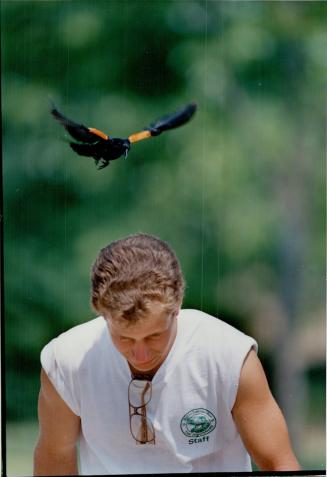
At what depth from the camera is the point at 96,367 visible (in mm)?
2365

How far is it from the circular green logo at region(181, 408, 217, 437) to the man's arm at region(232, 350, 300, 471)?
138 mm

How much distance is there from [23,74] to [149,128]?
0.55 m

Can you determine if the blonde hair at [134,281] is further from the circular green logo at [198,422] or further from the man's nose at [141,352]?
the circular green logo at [198,422]

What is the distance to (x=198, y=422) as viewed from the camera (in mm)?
2404

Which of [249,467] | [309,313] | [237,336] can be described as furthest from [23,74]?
[249,467]

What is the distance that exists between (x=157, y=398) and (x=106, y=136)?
1.05 meters

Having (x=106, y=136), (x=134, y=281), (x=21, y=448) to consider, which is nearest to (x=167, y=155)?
(x=106, y=136)

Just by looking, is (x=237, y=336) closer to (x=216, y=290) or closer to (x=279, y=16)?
(x=216, y=290)

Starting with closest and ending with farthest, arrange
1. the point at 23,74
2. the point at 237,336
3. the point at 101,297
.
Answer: the point at 101,297 → the point at 237,336 → the point at 23,74

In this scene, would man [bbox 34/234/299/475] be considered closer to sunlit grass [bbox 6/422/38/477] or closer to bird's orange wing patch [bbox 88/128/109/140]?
sunlit grass [bbox 6/422/38/477]

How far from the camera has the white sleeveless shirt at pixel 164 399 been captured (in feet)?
7.67

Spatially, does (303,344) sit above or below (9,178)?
below

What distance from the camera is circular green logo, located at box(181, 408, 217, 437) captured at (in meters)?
2.41

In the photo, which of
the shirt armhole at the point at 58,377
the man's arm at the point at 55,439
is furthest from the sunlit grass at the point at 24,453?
the shirt armhole at the point at 58,377
